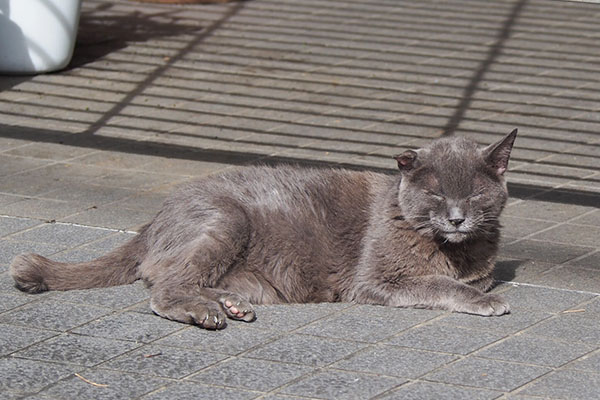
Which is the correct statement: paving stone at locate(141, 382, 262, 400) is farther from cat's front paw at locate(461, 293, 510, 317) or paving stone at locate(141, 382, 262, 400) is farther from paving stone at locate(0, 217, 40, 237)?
paving stone at locate(0, 217, 40, 237)

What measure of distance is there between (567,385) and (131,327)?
1862 millimetres

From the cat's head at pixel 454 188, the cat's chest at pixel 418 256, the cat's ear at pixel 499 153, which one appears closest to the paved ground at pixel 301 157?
the cat's chest at pixel 418 256

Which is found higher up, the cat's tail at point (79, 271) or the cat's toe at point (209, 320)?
the cat's toe at point (209, 320)

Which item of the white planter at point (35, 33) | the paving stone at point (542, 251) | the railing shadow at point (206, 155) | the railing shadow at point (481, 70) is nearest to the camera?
the paving stone at point (542, 251)

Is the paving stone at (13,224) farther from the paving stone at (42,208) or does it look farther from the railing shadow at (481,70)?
the railing shadow at (481,70)

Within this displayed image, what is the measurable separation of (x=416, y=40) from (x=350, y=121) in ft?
8.75

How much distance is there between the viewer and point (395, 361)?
4457 millimetres

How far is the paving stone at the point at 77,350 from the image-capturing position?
4.45m

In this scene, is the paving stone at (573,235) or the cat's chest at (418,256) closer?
the cat's chest at (418,256)

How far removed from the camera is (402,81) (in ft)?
32.6

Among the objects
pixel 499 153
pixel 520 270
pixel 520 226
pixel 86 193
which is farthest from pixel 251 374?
pixel 86 193

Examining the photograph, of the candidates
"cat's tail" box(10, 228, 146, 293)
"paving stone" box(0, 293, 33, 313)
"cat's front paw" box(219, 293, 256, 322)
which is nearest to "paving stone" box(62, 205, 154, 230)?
"cat's tail" box(10, 228, 146, 293)

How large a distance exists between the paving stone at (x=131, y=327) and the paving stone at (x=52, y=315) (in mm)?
70

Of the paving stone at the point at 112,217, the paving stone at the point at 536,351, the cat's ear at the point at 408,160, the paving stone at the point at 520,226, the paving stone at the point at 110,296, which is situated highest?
the cat's ear at the point at 408,160
